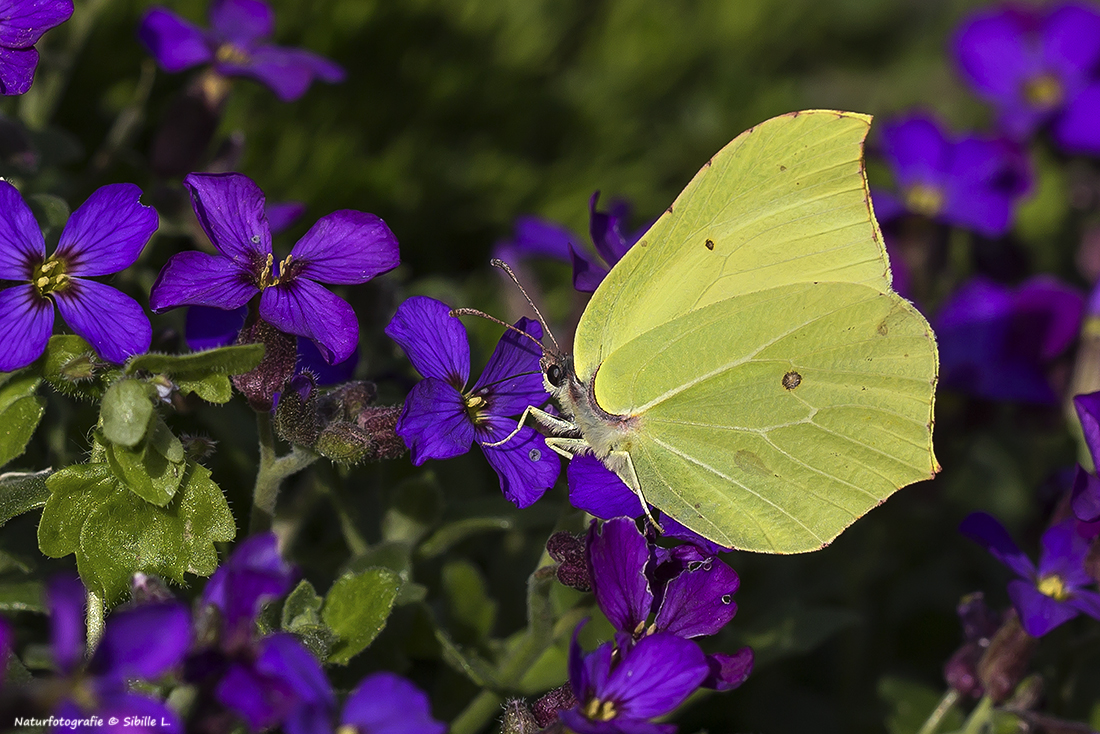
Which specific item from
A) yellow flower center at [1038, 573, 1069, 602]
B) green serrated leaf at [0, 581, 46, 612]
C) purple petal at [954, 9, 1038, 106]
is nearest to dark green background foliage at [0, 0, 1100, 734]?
green serrated leaf at [0, 581, 46, 612]

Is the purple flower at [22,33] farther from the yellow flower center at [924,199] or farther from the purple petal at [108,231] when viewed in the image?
the yellow flower center at [924,199]

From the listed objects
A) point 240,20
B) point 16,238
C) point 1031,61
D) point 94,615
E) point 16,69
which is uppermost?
point 16,69

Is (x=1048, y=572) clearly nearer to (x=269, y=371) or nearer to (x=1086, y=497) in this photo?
(x=1086, y=497)

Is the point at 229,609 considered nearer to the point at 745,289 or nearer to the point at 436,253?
the point at 745,289

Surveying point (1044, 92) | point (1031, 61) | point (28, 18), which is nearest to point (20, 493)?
point (28, 18)

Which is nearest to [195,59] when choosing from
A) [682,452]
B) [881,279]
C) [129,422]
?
[129,422]
